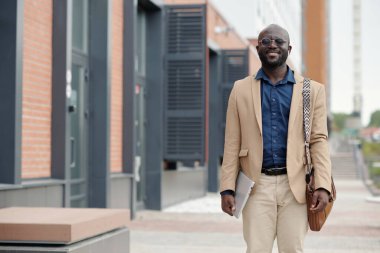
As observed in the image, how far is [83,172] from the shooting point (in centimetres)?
1357

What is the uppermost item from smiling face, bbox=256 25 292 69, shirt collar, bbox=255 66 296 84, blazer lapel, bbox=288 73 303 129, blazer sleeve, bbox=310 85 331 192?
smiling face, bbox=256 25 292 69

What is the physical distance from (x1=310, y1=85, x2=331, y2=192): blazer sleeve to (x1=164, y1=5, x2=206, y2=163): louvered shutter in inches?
533

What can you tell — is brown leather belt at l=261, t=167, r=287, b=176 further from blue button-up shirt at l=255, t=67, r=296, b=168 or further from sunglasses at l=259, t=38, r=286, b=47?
sunglasses at l=259, t=38, r=286, b=47

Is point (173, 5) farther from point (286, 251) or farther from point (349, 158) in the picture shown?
point (349, 158)

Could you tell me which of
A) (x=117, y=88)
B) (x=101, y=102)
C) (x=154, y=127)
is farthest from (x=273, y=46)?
(x=154, y=127)

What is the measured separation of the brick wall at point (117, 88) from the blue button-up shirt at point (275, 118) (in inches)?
396

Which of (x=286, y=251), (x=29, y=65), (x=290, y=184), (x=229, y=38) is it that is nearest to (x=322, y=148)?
(x=290, y=184)

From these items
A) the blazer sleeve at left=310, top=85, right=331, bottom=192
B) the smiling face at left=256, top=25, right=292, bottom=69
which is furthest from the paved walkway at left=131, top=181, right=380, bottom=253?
the smiling face at left=256, top=25, right=292, bottom=69

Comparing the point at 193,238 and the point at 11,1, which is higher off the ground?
the point at 11,1

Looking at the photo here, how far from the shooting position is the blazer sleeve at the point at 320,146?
4711 millimetres

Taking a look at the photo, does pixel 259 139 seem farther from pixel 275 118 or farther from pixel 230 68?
pixel 230 68

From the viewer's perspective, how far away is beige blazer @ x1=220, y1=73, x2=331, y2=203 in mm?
4734

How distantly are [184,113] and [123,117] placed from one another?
3.47 m

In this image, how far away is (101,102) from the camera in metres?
13.7
